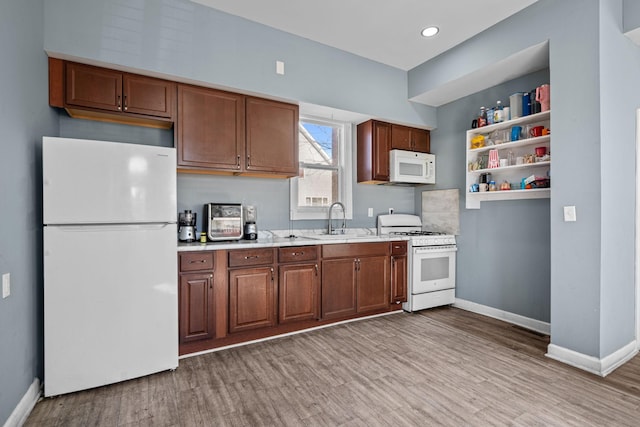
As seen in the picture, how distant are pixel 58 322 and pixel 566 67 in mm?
4106

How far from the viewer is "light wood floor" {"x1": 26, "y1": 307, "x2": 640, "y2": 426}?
1.85m

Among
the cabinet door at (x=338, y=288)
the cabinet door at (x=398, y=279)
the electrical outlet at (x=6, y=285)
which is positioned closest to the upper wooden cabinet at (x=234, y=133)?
the cabinet door at (x=338, y=288)

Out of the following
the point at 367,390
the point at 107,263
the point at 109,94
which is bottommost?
the point at 367,390

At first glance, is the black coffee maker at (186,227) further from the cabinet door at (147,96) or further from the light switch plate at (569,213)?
the light switch plate at (569,213)

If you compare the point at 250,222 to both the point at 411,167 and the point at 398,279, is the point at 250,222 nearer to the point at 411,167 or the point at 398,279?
the point at 398,279

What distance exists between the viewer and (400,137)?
165 inches

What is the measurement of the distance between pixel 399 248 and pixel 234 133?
7.21 feet

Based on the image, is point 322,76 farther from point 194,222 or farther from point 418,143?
point 194,222

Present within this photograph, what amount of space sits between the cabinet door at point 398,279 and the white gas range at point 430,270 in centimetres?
5

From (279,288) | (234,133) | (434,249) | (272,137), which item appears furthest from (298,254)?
(434,249)

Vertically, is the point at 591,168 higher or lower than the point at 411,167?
lower

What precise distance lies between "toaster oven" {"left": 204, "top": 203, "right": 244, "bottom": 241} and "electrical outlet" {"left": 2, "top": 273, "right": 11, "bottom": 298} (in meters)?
1.44

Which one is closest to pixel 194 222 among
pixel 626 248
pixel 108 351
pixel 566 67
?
pixel 108 351

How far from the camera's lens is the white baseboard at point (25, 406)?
1.71 m
